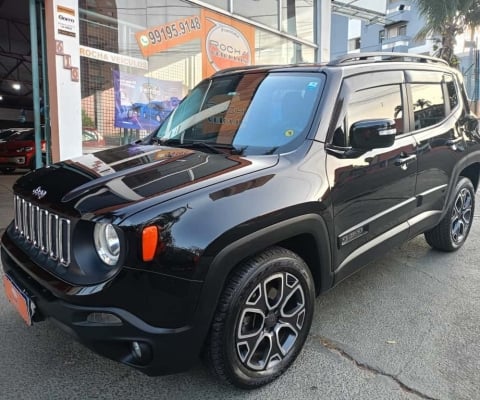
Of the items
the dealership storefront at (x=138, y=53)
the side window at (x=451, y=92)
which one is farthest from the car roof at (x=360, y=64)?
the dealership storefront at (x=138, y=53)

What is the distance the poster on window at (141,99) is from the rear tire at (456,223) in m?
4.72

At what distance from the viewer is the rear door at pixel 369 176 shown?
115 inches

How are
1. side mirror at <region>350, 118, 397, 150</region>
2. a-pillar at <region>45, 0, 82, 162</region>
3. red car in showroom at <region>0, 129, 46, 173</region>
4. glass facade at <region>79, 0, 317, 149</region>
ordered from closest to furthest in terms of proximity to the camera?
side mirror at <region>350, 118, 397, 150</region> → a-pillar at <region>45, 0, 82, 162</region> → glass facade at <region>79, 0, 317, 149</region> → red car in showroom at <region>0, 129, 46, 173</region>

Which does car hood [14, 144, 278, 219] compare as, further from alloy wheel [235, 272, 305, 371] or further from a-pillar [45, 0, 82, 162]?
a-pillar [45, 0, 82, 162]

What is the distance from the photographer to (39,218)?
8.23ft

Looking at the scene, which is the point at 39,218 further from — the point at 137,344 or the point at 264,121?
the point at 264,121

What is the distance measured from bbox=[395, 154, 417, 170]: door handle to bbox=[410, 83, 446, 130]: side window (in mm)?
361

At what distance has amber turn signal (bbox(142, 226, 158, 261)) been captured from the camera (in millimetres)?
2041

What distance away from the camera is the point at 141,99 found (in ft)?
25.4

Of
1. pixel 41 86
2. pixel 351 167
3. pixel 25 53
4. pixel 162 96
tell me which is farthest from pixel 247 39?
pixel 25 53

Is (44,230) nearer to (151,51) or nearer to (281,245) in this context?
(281,245)

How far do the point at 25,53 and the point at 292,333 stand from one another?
63.3ft

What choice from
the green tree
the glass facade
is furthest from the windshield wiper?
the green tree

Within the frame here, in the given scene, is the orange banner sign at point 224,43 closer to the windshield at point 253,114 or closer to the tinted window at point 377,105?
the windshield at point 253,114
